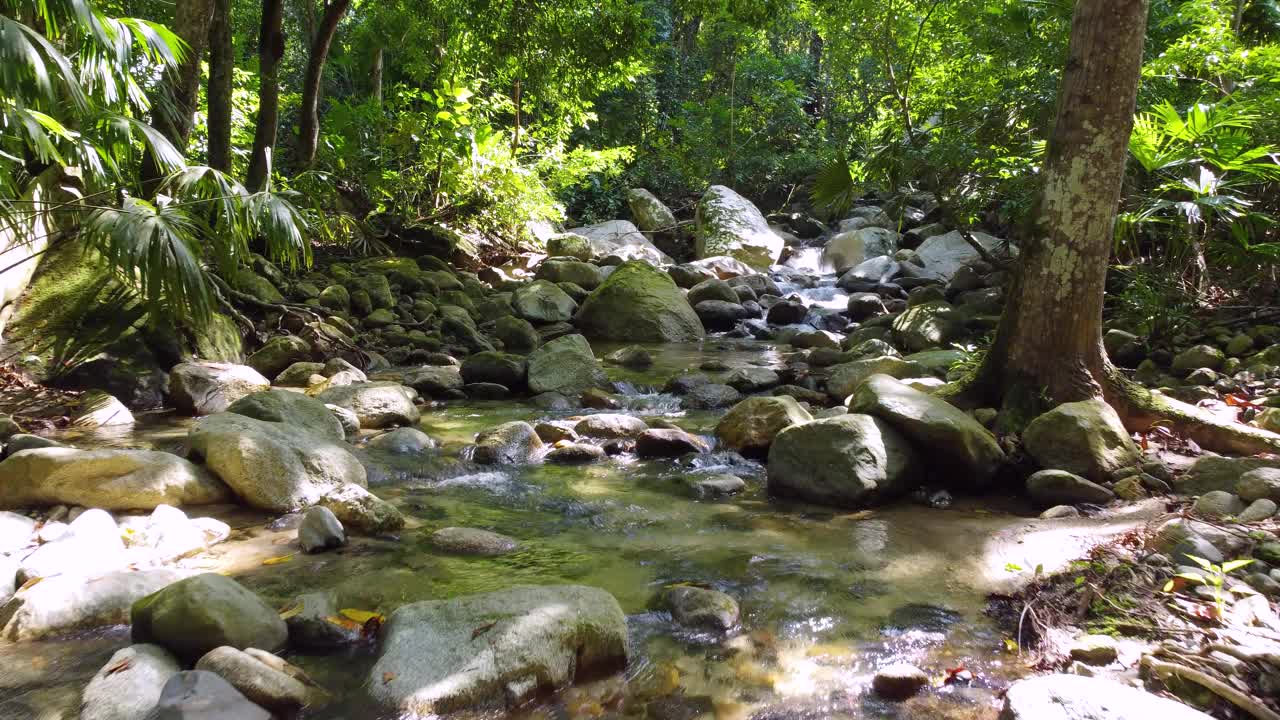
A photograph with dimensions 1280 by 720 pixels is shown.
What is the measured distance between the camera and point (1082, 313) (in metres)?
4.58

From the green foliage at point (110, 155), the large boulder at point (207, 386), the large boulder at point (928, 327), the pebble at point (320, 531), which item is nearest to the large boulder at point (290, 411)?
the green foliage at point (110, 155)

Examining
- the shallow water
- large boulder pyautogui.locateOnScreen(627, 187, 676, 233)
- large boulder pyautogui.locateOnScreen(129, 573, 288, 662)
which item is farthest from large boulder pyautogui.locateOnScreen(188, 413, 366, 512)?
large boulder pyautogui.locateOnScreen(627, 187, 676, 233)

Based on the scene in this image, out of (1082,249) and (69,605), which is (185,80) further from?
(1082,249)

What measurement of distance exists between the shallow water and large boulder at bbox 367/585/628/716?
80mm

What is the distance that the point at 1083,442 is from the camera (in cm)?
411

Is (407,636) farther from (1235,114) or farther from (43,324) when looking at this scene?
(1235,114)

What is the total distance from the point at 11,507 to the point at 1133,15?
628 cm

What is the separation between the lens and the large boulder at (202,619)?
2332mm

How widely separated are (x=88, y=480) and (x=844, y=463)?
365cm

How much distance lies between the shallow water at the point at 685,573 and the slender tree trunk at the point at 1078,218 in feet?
3.35

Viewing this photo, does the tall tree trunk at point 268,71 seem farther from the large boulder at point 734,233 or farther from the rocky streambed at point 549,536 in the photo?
the large boulder at point 734,233

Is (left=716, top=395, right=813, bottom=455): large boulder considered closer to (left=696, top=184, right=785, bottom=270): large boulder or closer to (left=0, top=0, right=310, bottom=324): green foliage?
(left=0, top=0, right=310, bottom=324): green foliage

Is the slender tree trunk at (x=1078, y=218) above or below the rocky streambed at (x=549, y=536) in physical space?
above

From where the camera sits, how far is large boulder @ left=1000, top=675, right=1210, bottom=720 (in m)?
1.89
